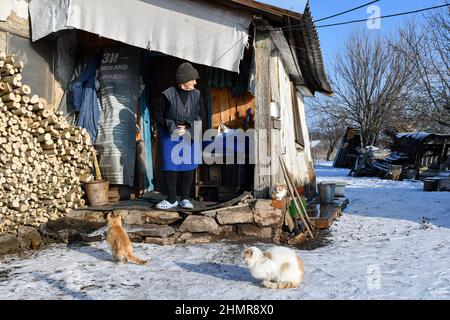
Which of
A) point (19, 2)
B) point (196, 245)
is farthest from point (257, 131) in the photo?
point (19, 2)

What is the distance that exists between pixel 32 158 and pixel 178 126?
2.12 metres

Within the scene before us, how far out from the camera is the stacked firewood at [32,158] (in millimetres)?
5391

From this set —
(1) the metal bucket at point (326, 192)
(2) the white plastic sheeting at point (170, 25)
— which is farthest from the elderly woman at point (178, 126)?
(1) the metal bucket at point (326, 192)

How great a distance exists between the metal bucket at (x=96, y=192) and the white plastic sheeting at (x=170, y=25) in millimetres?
2311

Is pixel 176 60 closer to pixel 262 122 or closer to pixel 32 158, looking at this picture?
pixel 262 122

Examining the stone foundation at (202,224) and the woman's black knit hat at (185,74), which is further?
the woman's black knit hat at (185,74)

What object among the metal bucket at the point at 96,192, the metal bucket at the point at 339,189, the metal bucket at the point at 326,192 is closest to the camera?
the metal bucket at the point at 96,192

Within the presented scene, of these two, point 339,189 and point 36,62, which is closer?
point 36,62

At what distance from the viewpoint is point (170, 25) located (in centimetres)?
612

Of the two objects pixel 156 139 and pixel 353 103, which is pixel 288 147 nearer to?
pixel 156 139

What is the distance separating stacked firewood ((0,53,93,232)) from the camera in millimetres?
5391

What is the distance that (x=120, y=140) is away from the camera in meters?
7.08

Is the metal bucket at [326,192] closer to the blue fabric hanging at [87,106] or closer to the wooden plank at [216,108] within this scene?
the wooden plank at [216,108]

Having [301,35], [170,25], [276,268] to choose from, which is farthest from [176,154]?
[301,35]
